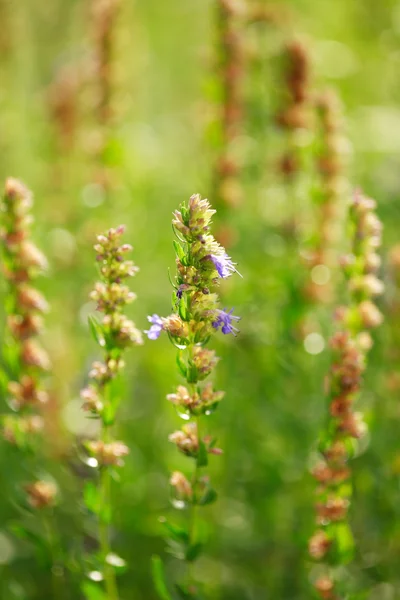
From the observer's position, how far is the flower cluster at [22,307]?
5.63 ft

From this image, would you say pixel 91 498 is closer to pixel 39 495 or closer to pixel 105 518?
pixel 105 518

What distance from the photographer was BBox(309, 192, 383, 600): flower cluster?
1.67m

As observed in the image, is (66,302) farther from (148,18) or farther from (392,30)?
(148,18)

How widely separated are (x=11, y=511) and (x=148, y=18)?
414cm

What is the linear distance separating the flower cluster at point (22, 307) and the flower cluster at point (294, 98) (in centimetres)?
104

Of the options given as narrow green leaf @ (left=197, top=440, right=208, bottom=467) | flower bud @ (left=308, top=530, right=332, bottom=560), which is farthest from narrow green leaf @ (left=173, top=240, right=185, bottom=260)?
flower bud @ (left=308, top=530, right=332, bottom=560)

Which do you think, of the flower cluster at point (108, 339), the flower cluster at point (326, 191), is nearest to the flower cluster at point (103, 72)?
the flower cluster at point (326, 191)

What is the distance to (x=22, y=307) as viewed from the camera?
1.82m

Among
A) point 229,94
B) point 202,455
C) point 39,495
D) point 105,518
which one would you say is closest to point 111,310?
point 202,455

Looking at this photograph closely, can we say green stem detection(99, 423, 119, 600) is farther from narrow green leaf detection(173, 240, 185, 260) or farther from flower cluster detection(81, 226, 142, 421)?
narrow green leaf detection(173, 240, 185, 260)

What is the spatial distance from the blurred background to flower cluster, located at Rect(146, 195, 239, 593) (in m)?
0.48

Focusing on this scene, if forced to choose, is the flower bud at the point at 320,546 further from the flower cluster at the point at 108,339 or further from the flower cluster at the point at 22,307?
the flower cluster at the point at 22,307

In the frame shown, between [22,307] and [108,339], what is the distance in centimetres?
39

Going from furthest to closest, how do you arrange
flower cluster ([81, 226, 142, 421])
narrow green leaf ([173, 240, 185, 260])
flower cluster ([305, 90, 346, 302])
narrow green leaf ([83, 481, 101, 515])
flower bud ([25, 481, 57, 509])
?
flower cluster ([305, 90, 346, 302]) → flower bud ([25, 481, 57, 509]) → narrow green leaf ([83, 481, 101, 515]) → flower cluster ([81, 226, 142, 421]) → narrow green leaf ([173, 240, 185, 260])
